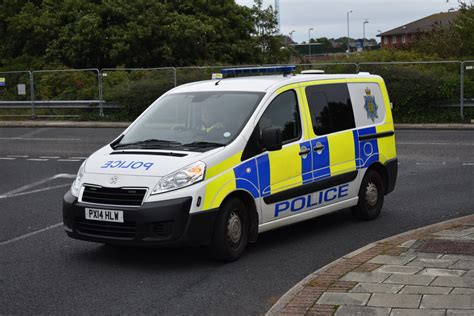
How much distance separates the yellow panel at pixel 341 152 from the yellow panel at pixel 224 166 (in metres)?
1.62

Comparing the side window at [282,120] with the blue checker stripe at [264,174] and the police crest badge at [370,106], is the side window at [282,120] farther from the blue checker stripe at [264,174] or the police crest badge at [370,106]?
the police crest badge at [370,106]

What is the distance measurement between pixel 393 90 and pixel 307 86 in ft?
52.4

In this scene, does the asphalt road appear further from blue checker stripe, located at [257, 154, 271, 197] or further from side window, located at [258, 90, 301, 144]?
side window, located at [258, 90, 301, 144]

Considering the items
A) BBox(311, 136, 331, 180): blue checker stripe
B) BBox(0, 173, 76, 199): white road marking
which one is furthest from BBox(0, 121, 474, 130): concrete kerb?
BBox(311, 136, 331, 180): blue checker stripe

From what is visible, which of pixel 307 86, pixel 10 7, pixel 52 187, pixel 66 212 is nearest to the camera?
A: pixel 66 212

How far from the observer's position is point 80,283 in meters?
6.53

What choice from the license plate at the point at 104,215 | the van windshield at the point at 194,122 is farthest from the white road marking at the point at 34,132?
the license plate at the point at 104,215

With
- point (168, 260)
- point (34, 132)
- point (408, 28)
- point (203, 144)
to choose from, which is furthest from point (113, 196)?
point (408, 28)

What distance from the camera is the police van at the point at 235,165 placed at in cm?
681

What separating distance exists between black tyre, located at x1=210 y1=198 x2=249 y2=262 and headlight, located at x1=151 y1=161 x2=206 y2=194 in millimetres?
412

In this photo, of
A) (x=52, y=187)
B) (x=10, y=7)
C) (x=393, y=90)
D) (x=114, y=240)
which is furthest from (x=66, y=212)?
(x=10, y=7)

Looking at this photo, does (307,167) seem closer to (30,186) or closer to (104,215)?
(104,215)

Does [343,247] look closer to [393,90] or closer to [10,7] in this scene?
[393,90]

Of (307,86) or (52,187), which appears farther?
(52,187)
